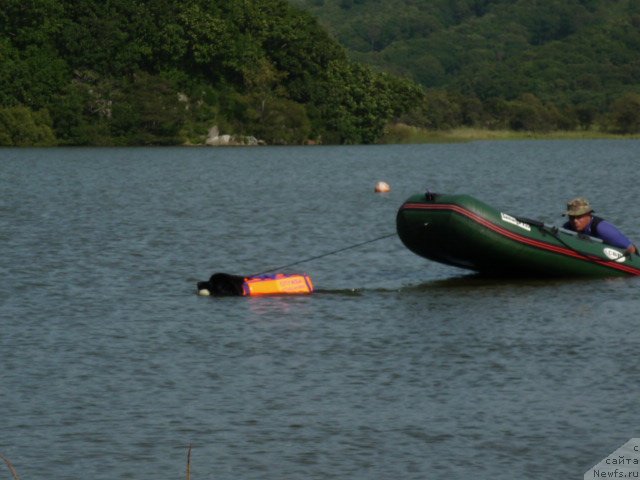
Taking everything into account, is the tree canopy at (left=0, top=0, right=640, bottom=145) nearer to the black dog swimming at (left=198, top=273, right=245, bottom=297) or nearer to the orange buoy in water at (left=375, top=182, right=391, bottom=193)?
the orange buoy in water at (left=375, top=182, right=391, bottom=193)

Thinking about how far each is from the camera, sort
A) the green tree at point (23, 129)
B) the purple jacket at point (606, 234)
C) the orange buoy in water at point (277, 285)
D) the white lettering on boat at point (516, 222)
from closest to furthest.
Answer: the orange buoy in water at point (277, 285) < the white lettering on boat at point (516, 222) < the purple jacket at point (606, 234) < the green tree at point (23, 129)

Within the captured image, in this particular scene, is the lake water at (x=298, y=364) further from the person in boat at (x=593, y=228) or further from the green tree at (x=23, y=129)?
the green tree at (x=23, y=129)

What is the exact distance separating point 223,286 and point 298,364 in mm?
5662

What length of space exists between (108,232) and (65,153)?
210 feet

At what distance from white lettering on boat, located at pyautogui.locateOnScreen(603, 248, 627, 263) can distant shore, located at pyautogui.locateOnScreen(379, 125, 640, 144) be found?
11476 centimetres

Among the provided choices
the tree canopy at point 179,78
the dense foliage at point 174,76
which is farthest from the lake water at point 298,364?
the dense foliage at point 174,76

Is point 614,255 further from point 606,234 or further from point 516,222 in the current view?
point 516,222

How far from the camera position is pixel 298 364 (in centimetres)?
1725

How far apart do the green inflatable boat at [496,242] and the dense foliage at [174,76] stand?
88844mm

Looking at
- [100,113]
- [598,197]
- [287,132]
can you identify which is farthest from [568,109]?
[598,197]

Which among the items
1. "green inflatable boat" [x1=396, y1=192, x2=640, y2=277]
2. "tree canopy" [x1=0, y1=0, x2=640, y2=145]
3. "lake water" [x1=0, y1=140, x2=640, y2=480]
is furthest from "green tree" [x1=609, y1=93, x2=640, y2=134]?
"green inflatable boat" [x1=396, y1=192, x2=640, y2=277]

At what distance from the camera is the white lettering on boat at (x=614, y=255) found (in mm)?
24000

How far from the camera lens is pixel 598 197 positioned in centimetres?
5072

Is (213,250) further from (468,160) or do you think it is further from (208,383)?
(468,160)
